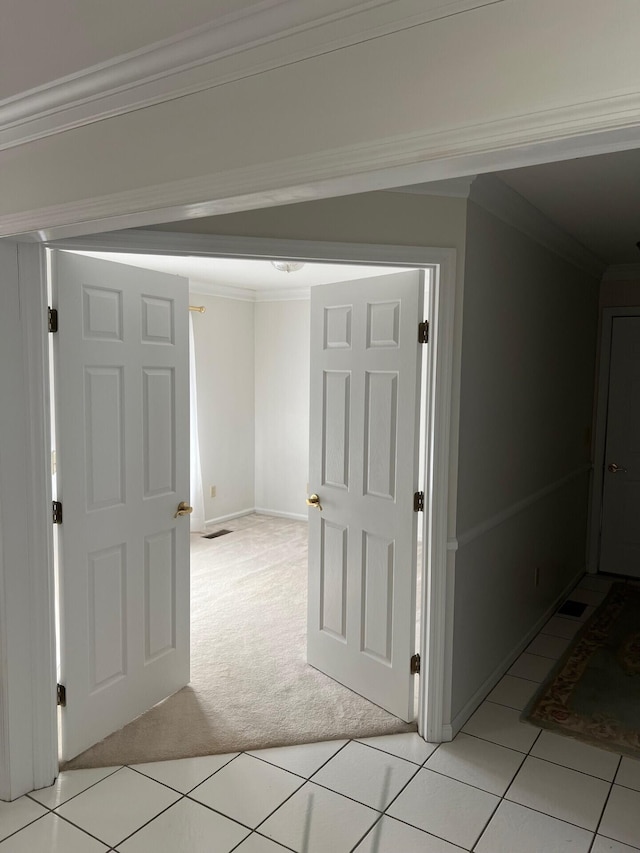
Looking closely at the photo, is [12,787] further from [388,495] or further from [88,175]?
[88,175]

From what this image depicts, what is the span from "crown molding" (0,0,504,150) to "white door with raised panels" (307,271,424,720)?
1584 mm

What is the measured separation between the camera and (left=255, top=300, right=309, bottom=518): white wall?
6590 millimetres

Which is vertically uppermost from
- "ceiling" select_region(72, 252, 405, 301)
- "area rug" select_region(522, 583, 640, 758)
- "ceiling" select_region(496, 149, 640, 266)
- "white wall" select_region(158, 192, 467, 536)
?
"ceiling" select_region(72, 252, 405, 301)

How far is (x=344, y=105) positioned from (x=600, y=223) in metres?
2.95

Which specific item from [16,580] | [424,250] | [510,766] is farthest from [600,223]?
[16,580]

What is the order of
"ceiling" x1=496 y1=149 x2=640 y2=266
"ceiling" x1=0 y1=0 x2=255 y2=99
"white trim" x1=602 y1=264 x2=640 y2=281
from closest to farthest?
"ceiling" x1=0 y1=0 x2=255 y2=99 → "ceiling" x1=496 y1=149 x2=640 y2=266 → "white trim" x1=602 y1=264 x2=640 y2=281

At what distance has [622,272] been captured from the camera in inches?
194

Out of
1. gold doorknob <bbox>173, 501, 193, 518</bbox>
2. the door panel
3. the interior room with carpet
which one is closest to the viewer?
the interior room with carpet

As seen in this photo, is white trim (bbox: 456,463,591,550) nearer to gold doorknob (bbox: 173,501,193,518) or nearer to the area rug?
the area rug

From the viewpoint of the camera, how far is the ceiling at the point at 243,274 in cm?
509

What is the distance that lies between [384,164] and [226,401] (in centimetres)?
554

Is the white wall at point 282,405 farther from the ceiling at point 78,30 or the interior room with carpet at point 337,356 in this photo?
the ceiling at point 78,30

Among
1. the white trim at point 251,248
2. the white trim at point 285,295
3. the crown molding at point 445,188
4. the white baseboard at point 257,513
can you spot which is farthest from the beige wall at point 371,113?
the white baseboard at point 257,513

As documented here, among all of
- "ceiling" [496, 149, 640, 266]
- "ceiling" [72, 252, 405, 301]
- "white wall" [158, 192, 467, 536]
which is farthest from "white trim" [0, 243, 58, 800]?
"ceiling" [72, 252, 405, 301]
